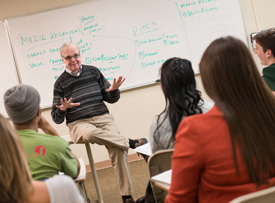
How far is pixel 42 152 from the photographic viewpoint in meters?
2.08

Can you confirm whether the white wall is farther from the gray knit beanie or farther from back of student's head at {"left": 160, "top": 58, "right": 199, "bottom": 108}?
the gray knit beanie

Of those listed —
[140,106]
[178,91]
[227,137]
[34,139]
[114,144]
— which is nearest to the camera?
[227,137]

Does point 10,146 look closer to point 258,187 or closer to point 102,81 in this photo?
point 258,187

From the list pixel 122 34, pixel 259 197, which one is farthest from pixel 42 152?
pixel 122 34

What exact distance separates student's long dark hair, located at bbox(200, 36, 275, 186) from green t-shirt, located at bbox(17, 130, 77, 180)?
1.01 m

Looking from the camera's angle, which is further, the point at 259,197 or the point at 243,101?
the point at 243,101

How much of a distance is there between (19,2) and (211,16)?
100 inches

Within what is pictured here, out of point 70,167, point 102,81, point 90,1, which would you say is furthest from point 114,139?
point 90,1

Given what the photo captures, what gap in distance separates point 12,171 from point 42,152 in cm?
95

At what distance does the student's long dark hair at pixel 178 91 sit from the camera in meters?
2.30

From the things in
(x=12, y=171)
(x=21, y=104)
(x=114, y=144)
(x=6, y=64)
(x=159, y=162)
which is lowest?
(x=114, y=144)

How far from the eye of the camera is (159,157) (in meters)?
2.12

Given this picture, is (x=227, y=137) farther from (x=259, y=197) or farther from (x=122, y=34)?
(x=122, y=34)

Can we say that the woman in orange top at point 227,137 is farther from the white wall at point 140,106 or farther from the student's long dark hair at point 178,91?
the white wall at point 140,106
